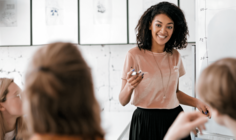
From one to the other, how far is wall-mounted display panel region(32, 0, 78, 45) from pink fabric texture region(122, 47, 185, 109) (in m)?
0.99

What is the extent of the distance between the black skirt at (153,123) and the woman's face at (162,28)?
39 centimetres

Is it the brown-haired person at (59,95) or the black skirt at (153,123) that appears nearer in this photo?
the brown-haired person at (59,95)

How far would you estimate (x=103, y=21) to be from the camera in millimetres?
1844

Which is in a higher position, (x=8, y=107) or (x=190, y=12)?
(x=190, y=12)

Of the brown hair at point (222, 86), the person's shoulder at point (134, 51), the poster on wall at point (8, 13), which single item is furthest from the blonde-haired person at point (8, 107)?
the poster on wall at point (8, 13)

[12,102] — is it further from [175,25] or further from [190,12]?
[190,12]

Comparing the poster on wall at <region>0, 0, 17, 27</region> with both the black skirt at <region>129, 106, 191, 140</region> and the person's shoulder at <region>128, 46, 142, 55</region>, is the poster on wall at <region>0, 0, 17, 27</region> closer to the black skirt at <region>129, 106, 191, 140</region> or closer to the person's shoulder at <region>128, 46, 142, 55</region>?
the person's shoulder at <region>128, 46, 142, 55</region>

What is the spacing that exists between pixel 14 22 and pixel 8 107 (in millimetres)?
1379

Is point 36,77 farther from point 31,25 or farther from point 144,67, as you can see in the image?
point 31,25

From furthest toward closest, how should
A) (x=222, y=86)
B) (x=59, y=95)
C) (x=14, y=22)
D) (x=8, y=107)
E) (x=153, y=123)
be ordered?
(x=14, y=22), (x=153, y=123), (x=8, y=107), (x=222, y=86), (x=59, y=95)

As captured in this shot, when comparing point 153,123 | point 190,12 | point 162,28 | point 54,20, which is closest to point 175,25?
point 162,28

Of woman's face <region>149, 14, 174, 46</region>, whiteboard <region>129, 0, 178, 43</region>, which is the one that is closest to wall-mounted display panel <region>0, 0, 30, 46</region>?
whiteboard <region>129, 0, 178, 43</region>

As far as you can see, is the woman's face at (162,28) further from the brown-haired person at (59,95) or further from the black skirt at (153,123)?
the brown-haired person at (59,95)

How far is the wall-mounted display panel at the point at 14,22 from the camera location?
194 centimetres
